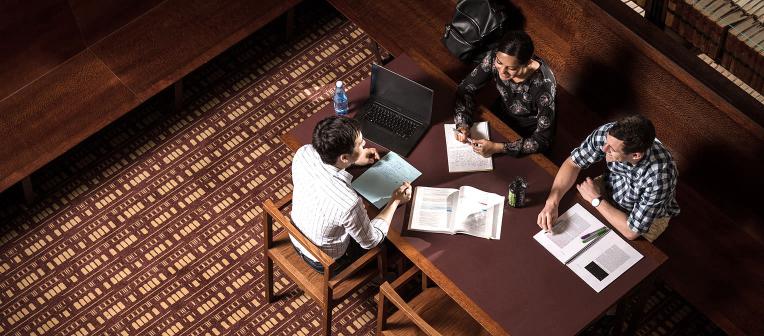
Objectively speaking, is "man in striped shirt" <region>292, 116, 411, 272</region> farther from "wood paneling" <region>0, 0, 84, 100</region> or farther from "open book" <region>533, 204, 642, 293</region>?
"wood paneling" <region>0, 0, 84, 100</region>

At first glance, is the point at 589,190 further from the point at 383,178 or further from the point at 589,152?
the point at 383,178

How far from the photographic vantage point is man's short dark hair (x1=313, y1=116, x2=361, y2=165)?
175 inches

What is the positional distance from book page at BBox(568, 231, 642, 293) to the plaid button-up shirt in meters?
0.11

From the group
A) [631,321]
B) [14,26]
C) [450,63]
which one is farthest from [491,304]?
[14,26]

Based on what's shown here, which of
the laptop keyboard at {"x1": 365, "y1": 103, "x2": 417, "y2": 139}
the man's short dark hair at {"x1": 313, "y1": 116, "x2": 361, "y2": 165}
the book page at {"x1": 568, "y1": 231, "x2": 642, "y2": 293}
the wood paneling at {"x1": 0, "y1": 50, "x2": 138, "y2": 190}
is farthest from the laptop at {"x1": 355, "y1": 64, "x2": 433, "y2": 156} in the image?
the wood paneling at {"x1": 0, "y1": 50, "x2": 138, "y2": 190}

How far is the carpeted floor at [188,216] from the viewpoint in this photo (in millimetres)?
5547

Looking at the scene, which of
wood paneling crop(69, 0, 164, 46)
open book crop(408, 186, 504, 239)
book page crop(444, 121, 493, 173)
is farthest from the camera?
wood paneling crop(69, 0, 164, 46)

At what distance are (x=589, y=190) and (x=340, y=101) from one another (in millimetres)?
1286

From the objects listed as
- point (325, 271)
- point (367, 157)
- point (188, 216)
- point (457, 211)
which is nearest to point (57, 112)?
point (188, 216)

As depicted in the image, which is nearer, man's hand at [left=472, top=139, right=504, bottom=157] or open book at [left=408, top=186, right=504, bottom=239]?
open book at [left=408, top=186, right=504, bottom=239]

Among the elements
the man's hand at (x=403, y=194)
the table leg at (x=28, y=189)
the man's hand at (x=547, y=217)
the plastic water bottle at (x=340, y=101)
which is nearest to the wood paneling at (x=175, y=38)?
the table leg at (x=28, y=189)

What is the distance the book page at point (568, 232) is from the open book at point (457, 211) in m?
0.23

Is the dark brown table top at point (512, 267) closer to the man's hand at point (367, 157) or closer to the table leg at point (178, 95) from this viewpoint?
the man's hand at point (367, 157)

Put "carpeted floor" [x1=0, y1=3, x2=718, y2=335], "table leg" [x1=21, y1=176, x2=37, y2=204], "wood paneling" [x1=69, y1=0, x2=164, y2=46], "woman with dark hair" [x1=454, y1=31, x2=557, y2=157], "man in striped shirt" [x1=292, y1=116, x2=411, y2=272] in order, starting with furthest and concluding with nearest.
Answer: "wood paneling" [x1=69, y1=0, x2=164, y2=46], "table leg" [x1=21, y1=176, x2=37, y2=204], "carpeted floor" [x1=0, y1=3, x2=718, y2=335], "woman with dark hair" [x1=454, y1=31, x2=557, y2=157], "man in striped shirt" [x1=292, y1=116, x2=411, y2=272]
